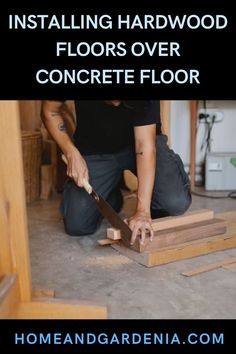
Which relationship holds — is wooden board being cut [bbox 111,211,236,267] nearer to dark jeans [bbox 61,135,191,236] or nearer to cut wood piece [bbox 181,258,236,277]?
cut wood piece [bbox 181,258,236,277]

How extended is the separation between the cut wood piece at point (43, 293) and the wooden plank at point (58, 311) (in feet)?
0.27

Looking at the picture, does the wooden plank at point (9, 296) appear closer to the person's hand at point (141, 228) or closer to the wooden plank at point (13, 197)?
the wooden plank at point (13, 197)

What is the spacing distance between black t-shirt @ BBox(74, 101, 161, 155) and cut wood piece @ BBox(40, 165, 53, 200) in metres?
0.53

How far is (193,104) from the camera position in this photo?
7.29 feet

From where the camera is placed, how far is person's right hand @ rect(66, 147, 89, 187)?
148cm

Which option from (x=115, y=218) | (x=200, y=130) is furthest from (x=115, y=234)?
(x=200, y=130)

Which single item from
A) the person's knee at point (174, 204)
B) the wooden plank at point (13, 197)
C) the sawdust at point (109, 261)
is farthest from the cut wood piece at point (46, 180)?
the wooden plank at point (13, 197)

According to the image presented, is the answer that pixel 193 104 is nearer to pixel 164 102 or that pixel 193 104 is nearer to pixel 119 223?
pixel 164 102

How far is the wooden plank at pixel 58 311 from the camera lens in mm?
984

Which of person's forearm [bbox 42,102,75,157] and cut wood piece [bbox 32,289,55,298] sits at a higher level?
person's forearm [bbox 42,102,75,157]

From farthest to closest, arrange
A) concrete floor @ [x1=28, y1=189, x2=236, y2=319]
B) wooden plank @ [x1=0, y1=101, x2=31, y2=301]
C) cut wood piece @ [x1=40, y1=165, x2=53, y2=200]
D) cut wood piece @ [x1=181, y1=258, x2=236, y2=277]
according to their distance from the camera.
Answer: cut wood piece @ [x1=40, y1=165, x2=53, y2=200], cut wood piece @ [x1=181, y1=258, x2=236, y2=277], concrete floor @ [x1=28, y1=189, x2=236, y2=319], wooden plank @ [x1=0, y1=101, x2=31, y2=301]

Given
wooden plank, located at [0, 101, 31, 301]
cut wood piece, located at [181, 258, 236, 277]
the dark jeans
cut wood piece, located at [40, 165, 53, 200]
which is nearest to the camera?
wooden plank, located at [0, 101, 31, 301]

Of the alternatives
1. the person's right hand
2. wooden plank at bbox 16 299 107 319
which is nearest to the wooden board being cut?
the person's right hand
